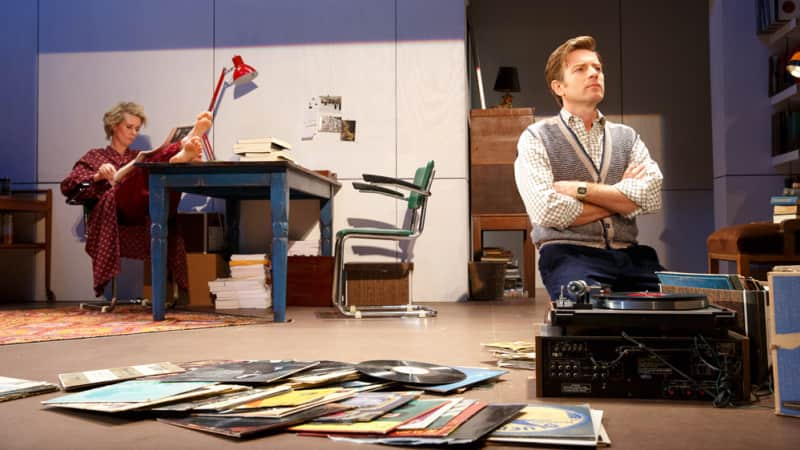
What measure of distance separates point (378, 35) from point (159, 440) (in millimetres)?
4420

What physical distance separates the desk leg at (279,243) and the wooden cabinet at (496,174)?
216 centimetres

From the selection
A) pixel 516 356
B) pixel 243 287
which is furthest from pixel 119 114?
pixel 516 356

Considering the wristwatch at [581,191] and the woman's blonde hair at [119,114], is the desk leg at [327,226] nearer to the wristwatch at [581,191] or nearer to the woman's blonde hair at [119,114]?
the woman's blonde hair at [119,114]

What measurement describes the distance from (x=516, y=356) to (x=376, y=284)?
243 centimetres

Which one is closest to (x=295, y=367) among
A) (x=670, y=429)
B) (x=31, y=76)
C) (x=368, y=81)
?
(x=670, y=429)

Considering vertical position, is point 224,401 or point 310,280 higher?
point 310,280

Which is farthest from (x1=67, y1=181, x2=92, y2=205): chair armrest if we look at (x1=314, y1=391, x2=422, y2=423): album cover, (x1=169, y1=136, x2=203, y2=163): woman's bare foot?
(x1=314, y1=391, x2=422, y2=423): album cover

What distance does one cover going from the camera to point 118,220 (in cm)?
441

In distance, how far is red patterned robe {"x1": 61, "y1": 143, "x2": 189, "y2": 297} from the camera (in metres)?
4.24

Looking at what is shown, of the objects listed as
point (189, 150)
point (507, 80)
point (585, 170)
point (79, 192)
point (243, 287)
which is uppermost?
point (507, 80)

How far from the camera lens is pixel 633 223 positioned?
8.01 feet

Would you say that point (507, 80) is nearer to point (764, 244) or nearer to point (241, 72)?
point (241, 72)

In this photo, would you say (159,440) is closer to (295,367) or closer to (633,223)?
(295,367)

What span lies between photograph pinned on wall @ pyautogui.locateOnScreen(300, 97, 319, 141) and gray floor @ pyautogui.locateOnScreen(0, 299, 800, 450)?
1.46 m
